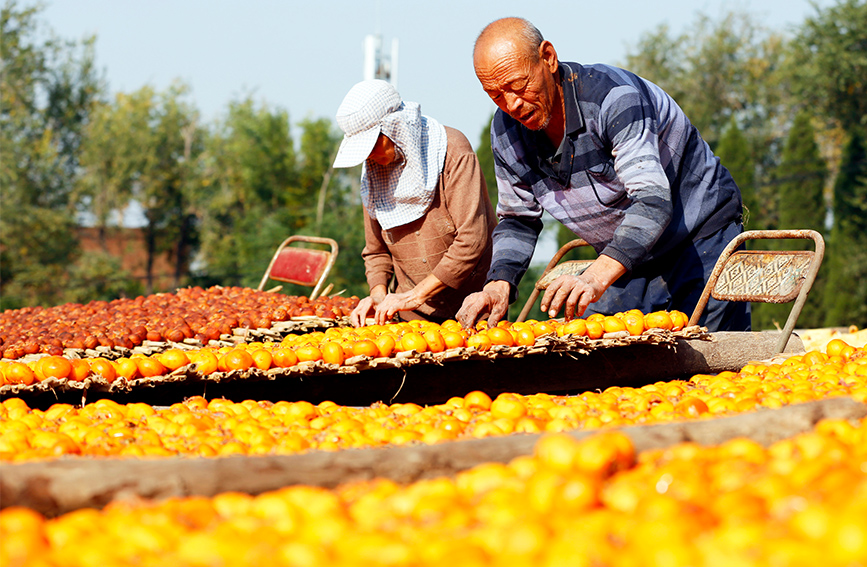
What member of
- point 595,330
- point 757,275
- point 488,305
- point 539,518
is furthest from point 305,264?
point 539,518

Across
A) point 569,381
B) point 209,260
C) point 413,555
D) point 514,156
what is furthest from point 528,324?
point 209,260

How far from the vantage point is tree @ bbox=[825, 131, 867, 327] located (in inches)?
618

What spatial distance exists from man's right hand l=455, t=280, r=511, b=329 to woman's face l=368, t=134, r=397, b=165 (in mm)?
932

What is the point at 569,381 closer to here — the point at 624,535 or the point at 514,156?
the point at 514,156

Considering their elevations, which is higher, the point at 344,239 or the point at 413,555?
the point at 413,555

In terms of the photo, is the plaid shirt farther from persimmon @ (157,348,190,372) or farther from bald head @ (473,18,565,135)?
persimmon @ (157,348,190,372)

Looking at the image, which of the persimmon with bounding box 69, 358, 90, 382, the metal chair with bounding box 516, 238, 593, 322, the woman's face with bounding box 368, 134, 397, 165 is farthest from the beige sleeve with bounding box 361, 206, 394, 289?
the persimmon with bounding box 69, 358, 90, 382

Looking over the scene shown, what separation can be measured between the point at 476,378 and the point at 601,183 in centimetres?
107

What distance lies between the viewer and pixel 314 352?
2674 mm

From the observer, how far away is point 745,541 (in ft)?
2.93

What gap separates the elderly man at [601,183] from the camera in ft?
9.32

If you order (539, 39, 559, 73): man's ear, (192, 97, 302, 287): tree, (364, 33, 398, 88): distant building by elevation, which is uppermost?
(364, 33, 398, 88): distant building

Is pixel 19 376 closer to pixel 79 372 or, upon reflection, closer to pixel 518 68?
pixel 79 372

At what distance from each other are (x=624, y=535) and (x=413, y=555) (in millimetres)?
295
